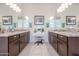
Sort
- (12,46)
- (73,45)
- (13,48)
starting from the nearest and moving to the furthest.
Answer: (73,45) < (12,46) < (13,48)

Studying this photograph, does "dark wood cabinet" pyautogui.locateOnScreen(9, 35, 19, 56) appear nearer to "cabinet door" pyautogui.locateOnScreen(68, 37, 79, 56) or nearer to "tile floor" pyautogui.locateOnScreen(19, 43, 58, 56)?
"tile floor" pyautogui.locateOnScreen(19, 43, 58, 56)

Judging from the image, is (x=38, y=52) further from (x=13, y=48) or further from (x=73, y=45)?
(x=73, y=45)

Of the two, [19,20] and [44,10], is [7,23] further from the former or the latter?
[44,10]

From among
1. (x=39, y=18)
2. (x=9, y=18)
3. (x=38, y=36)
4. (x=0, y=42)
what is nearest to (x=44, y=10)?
(x=39, y=18)

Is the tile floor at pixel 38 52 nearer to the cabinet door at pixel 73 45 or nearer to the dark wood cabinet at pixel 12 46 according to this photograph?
the dark wood cabinet at pixel 12 46

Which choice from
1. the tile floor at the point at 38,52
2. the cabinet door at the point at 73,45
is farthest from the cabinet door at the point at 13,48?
the cabinet door at the point at 73,45

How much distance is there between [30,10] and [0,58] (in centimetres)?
941

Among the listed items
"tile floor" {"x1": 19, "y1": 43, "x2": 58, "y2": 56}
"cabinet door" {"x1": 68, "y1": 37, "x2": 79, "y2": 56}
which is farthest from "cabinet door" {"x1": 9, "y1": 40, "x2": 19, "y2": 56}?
"cabinet door" {"x1": 68, "y1": 37, "x2": 79, "y2": 56}

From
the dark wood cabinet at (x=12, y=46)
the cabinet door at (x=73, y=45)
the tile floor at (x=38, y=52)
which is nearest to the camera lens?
the cabinet door at (x=73, y=45)

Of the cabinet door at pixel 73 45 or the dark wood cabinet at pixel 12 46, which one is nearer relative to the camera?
the cabinet door at pixel 73 45

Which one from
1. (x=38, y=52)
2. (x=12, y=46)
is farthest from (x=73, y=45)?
(x=38, y=52)

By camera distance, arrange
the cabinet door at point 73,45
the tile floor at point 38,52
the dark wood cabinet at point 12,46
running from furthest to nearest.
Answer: the tile floor at point 38,52
the dark wood cabinet at point 12,46
the cabinet door at point 73,45

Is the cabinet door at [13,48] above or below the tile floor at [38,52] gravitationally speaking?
above

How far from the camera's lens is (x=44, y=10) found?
1022 cm
